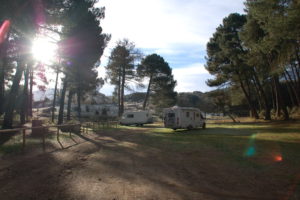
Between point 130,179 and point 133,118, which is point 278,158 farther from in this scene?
point 133,118

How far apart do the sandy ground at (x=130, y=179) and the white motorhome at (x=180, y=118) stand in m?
13.0

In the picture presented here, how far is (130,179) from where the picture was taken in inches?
222

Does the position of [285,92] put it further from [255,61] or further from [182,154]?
[182,154]

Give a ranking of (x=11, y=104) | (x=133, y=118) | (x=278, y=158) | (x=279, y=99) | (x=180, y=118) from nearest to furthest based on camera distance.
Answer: (x=278, y=158)
(x=11, y=104)
(x=180, y=118)
(x=279, y=99)
(x=133, y=118)

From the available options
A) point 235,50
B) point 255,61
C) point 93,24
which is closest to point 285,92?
point 235,50

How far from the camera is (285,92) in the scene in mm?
48625

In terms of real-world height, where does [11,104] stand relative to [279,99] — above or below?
below

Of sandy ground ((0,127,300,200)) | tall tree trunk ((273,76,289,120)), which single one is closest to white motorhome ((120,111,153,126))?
tall tree trunk ((273,76,289,120))

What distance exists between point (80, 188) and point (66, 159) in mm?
3332

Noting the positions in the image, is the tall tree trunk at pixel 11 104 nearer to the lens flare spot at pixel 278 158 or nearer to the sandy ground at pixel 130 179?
the sandy ground at pixel 130 179

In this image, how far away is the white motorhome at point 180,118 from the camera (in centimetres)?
2138

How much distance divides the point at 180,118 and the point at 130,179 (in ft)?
53.2

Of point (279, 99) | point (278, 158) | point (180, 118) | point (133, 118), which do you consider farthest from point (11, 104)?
point (279, 99)

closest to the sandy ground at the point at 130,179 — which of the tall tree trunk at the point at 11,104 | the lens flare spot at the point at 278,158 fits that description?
the lens flare spot at the point at 278,158
